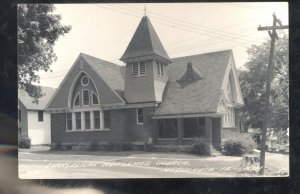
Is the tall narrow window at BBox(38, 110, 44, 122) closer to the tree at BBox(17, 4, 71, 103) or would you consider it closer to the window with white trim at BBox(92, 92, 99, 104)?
the tree at BBox(17, 4, 71, 103)

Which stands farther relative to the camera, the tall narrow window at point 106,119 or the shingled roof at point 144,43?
the tall narrow window at point 106,119

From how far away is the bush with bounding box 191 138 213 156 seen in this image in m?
10.4

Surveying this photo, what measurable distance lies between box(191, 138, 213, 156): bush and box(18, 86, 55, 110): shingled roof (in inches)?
171

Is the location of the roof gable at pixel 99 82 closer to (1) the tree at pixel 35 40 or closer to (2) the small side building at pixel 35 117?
(2) the small side building at pixel 35 117

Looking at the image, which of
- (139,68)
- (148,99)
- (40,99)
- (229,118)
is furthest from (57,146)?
(229,118)

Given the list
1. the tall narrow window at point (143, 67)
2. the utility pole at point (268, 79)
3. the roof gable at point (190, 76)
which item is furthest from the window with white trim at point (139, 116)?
the utility pole at point (268, 79)

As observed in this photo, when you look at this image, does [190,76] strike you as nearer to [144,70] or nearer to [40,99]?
[144,70]

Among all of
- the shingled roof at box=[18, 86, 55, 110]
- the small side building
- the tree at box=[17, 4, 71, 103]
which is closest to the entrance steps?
the small side building

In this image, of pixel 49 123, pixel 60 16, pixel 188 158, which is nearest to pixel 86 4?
pixel 60 16

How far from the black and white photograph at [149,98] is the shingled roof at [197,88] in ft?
0.10

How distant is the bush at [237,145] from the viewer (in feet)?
34.6

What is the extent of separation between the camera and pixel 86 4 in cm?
1019

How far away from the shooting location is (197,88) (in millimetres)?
11000

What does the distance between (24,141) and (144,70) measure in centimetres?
394
